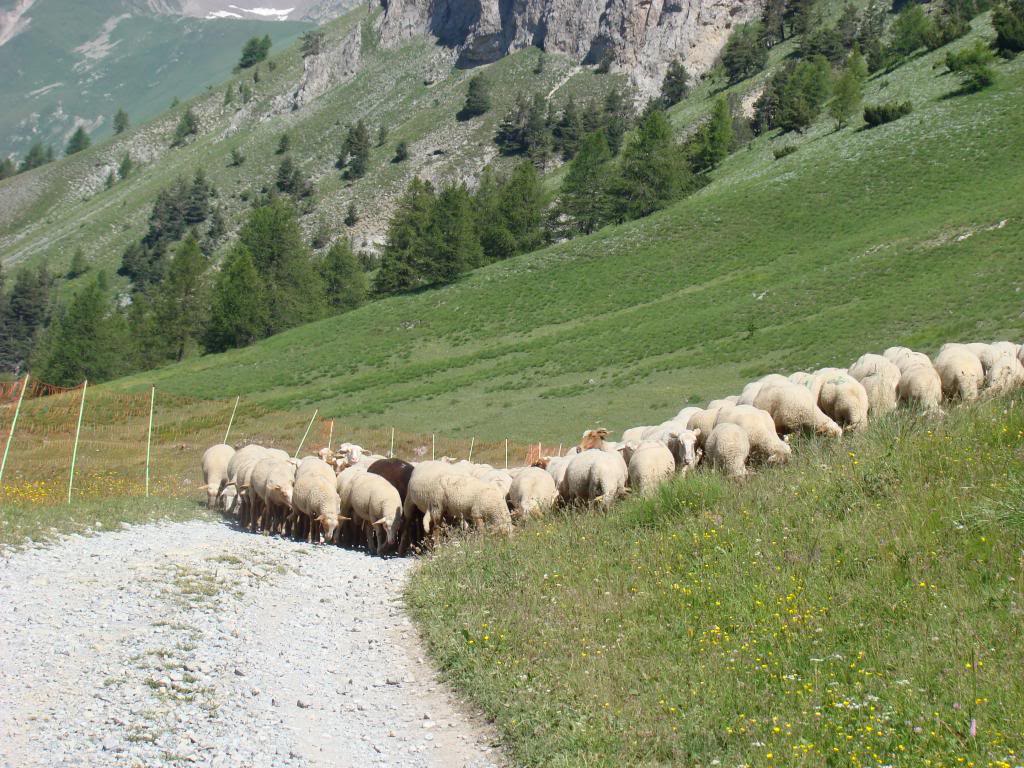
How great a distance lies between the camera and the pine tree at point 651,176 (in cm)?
8156

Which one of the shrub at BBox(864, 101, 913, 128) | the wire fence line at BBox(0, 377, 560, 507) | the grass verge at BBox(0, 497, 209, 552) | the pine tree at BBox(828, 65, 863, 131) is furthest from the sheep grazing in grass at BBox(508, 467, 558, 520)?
the pine tree at BBox(828, 65, 863, 131)

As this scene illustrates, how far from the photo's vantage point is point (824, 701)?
6773 millimetres

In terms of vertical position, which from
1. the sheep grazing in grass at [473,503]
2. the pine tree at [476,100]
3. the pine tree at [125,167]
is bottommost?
the sheep grazing in grass at [473,503]

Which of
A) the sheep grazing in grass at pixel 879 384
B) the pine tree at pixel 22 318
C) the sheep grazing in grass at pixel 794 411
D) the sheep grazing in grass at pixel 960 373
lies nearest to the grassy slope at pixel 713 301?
the sheep grazing in grass at pixel 879 384

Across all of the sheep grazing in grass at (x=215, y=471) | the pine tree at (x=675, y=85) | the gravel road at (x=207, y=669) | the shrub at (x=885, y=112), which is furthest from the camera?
the pine tree at (x=675, y=85)

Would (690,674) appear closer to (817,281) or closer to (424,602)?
(424,602)

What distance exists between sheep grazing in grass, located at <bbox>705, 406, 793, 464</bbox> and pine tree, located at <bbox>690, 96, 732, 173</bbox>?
80.3 meters

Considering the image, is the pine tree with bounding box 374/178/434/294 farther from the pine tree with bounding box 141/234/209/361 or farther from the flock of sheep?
the flock of sheep

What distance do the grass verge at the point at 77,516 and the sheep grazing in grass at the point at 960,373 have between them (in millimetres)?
13559

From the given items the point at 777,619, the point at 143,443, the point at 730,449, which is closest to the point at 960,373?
the point at 730,449

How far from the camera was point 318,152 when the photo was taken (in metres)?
162

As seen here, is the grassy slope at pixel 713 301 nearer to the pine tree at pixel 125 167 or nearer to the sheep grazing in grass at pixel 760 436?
the sheep grazing in grass at pixel 760 436

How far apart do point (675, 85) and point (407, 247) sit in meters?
69.8

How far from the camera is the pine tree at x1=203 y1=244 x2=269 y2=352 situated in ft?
252
